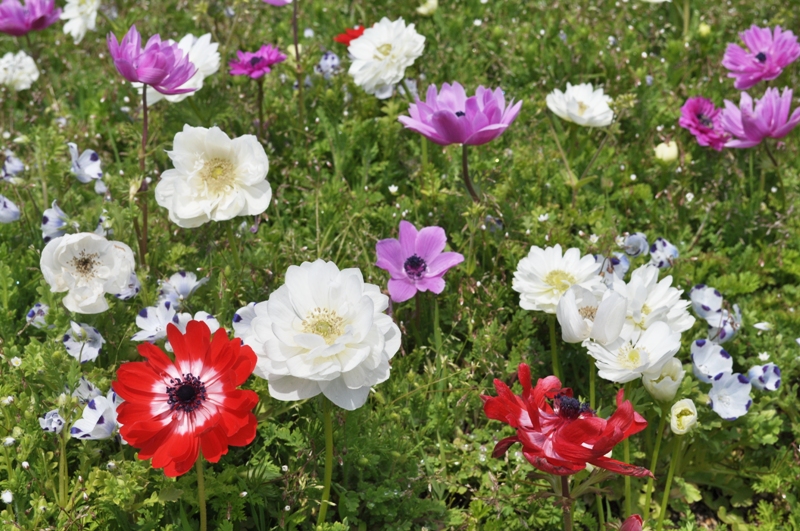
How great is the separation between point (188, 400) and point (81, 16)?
2343 mm

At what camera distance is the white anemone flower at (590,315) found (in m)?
1.88

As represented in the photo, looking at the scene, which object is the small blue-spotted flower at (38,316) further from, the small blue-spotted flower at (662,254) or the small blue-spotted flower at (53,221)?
the small blue-spotted flower at (662,254)

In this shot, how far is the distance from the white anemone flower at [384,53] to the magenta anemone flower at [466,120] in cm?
48

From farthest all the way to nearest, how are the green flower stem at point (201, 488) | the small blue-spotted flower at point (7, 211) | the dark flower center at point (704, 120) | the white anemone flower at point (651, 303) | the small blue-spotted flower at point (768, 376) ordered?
the dark flower center at point (704, 120)
the small blue-spotted flower at point (7, 211)
the small blue-spotted flower at point (768, 376)
the white anemone flower at point (651, 303)
the green flower stem at point (201, 488)

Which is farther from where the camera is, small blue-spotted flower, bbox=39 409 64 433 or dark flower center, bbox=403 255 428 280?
dark flower center, bbox=403 255 428 280

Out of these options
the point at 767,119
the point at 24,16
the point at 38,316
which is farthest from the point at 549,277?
the point at 24,16

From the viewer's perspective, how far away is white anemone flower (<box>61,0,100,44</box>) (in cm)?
325

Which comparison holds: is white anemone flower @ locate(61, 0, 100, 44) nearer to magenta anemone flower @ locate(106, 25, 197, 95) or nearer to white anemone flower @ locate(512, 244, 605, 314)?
magenta anemone flower @ locate(106, 25, 197, 95)

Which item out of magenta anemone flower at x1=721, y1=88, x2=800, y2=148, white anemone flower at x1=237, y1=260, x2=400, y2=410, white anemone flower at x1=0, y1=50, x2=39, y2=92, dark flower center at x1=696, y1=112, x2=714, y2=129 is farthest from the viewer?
white anemone flower at x1=0, y1=50, x2=39, y2=92

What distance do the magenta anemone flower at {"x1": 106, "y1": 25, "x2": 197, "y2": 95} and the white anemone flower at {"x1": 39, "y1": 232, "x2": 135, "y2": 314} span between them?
0.48 m

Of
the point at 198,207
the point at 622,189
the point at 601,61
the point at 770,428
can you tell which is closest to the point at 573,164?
the point at 622,189

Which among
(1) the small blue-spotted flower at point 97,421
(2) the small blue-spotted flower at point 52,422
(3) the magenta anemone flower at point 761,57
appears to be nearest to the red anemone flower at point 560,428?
(1) the small blue-spotted flower at point 97,421

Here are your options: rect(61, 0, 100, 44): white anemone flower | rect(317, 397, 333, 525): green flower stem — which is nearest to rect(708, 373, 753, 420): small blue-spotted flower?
rect(317, 397, 333, 525): green flower stem

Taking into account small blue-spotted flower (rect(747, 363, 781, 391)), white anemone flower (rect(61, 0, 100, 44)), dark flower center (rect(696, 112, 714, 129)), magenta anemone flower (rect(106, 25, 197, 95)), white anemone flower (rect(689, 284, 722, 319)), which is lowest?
small blue-spotted flower (rect(747, 363, 781, 391))
